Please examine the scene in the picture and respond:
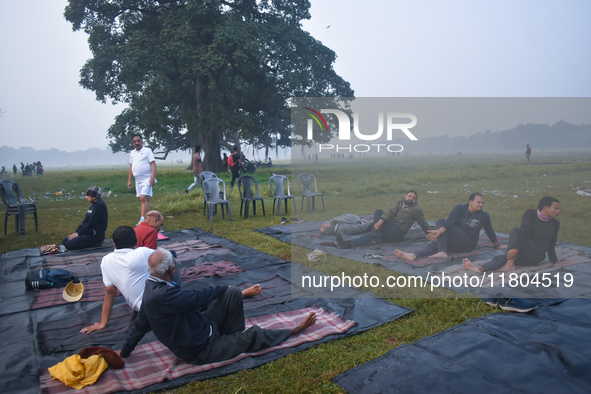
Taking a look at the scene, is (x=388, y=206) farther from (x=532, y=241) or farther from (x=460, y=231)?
(x=532, y=241)

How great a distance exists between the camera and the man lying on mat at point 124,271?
356 cm

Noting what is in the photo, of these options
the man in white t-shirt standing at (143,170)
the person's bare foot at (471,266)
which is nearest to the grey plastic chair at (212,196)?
the man in white t-shirt standing at (143,170)

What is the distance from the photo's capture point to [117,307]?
4199 millimetres

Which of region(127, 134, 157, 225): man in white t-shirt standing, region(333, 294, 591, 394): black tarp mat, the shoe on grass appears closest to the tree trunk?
region(127, 134, 157, 225): man in white t-shirt standing

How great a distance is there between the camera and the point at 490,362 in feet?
9.31

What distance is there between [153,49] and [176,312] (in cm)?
1743

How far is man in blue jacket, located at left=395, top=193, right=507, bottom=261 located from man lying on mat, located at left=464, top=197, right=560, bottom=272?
1.10ft

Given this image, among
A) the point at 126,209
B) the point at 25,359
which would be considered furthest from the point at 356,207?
the point at 126,209

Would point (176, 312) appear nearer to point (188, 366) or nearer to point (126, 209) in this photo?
point (188, 366)

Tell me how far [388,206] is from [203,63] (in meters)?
13.8

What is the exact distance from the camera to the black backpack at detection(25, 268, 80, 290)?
4.70 metres

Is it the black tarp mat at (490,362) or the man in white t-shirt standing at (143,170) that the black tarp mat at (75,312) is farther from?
the man in white t-shirt standing at (143,170)

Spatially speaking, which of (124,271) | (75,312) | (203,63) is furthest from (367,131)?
(203,63)

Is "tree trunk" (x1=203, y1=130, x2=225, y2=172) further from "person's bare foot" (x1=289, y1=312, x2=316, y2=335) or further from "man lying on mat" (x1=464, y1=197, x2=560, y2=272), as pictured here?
"person's bare foot" (x1=289, y1=312, x2=316, y2=335)
